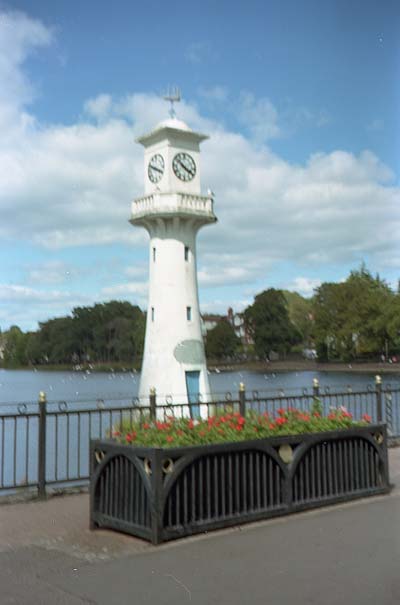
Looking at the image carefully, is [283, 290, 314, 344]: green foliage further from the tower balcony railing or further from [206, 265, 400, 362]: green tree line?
the tower balcony railing

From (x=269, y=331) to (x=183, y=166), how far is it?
251ft

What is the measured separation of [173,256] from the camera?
103 feet

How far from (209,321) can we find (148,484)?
12528 cm

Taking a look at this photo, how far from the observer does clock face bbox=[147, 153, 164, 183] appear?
30.9 meters

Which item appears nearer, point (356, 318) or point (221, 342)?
point (356, 318)

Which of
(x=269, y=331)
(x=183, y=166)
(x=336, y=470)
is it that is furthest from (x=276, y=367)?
(x=336, y=470)

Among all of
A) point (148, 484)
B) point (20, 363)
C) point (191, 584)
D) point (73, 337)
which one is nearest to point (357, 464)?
point (148, 484)

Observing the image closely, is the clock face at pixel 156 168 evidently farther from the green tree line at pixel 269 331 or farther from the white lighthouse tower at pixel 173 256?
the green tree line at pixel 269 331

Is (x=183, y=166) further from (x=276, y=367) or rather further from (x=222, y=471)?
(x=276, y=367)

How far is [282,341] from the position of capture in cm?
10831

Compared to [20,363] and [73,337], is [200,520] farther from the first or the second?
[20,363]

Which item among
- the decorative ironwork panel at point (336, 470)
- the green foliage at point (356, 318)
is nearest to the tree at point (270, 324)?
the green foliage at point (356, 318)

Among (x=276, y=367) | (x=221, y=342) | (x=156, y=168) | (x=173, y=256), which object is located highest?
(x=156, y=168)

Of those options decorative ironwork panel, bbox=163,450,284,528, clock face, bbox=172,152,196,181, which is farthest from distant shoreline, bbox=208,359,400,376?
decorative ironwork panel, bbox=163,450,284,528
